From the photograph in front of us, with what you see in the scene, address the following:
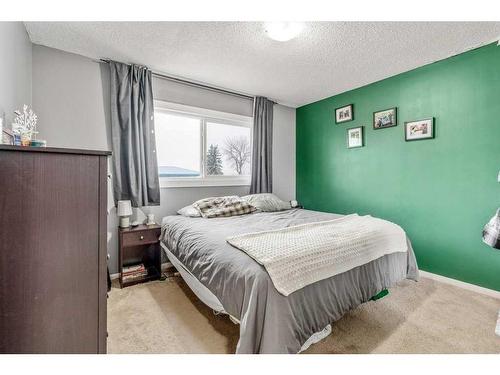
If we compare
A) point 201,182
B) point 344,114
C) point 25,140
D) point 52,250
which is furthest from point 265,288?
point 344,114

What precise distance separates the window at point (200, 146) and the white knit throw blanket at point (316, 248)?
67.4 inches

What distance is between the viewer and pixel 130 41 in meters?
2.19

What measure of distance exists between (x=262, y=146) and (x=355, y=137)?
1.31 meters

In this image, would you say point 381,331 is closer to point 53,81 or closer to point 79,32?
point 79,32

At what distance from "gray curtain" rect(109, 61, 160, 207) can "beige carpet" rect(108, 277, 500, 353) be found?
1.05 meters

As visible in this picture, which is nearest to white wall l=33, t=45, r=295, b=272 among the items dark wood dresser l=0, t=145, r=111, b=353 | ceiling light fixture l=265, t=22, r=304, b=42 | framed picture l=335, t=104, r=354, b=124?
ceiling light fixture l=265, t=22, r=304, b=42

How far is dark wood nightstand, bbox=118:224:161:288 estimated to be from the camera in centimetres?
243

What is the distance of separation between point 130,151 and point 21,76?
39.4 inches

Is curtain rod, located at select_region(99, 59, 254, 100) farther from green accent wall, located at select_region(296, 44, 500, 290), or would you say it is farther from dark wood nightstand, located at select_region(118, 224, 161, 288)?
dark wood nightstand, located at select_region(118, 224, 161, 288)

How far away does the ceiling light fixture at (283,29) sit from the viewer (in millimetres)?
1907

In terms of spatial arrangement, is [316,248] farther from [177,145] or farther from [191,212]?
[177,145]

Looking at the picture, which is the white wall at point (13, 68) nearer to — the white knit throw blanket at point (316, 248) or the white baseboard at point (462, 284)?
the white knit throw blanket at point (316, 248)

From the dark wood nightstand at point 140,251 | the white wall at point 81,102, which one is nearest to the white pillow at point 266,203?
the white wall at point 81,102
